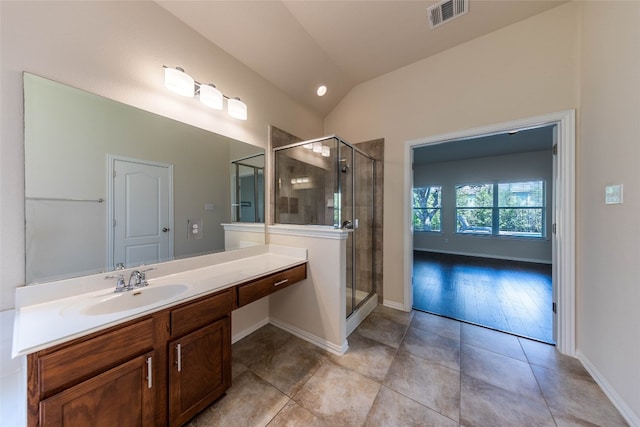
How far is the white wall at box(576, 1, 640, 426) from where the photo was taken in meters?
1.27

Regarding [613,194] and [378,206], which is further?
[378,206]

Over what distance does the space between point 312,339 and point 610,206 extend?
96.9 inches

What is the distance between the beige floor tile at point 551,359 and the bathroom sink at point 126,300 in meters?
2.79

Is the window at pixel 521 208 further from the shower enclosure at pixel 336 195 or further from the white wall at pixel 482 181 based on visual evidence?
the shower enclosure at pixel 336 195

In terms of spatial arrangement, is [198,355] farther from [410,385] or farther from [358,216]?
[358,216]

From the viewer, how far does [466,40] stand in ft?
7.33

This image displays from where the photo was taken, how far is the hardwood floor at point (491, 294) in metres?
2.42

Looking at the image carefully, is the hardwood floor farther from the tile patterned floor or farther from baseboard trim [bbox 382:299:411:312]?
the tile patterned floor

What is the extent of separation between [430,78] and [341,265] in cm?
231

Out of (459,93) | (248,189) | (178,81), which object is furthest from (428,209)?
(178,81)

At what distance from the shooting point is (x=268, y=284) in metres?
1.70

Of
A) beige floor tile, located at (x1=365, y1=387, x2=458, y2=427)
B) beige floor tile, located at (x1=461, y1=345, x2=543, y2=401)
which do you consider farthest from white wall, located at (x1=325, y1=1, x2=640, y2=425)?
beige floor tile, located at (x1=365, y1=387, x2=458, y2=427)

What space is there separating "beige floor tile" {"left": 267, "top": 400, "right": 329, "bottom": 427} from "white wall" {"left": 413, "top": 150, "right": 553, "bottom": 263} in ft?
20.2

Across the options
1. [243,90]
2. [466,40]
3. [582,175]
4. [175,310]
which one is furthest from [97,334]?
[466,40]
